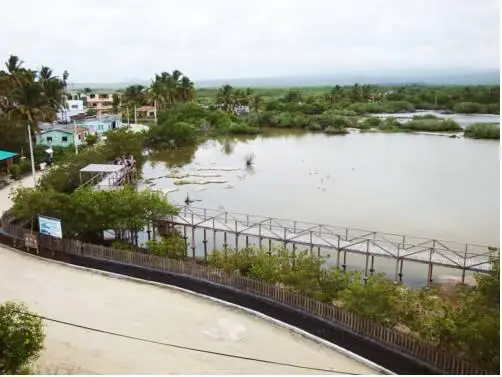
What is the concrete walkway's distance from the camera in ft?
33.0

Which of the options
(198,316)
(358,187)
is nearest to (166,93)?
(358,187)

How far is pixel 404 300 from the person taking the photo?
1143 centimetres

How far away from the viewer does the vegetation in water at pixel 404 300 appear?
8930 mm

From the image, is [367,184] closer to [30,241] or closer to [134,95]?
[30,241]

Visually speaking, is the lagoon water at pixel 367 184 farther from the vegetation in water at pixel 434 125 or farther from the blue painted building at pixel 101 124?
the blue painted building at pixel 101 124

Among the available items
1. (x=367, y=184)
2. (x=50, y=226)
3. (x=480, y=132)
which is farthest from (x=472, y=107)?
(x=50, y=226)

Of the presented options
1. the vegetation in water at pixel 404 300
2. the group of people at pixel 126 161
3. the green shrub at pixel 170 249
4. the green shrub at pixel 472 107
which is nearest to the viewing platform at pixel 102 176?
the group of people at pixel 126 161

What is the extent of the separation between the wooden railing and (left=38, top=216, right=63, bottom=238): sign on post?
0.16m

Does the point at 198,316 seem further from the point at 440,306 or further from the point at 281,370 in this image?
the point at 440,306

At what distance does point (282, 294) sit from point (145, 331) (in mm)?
3176

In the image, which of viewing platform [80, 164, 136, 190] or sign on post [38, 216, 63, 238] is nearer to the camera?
sign on post [38, 216, 63, 238]

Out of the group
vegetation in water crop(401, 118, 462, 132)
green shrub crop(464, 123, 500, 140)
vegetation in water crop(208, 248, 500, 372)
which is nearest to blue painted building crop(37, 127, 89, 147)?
vegetation in water crop(208, 248, 500, 372)

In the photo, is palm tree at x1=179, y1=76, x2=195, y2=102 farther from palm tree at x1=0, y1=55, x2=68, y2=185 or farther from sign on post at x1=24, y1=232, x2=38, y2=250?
sign on post at x1=24, y1=232, x2=38, y2=250

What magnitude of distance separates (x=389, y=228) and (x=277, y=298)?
974 cm
